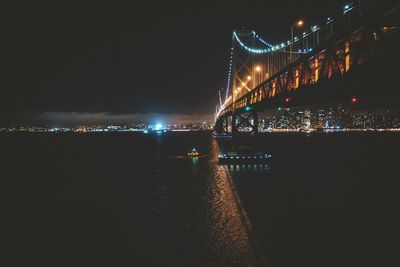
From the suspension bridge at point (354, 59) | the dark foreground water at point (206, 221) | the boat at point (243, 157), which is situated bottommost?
the dark foreground water at point (206, 221)

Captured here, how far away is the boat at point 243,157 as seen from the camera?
158 ft

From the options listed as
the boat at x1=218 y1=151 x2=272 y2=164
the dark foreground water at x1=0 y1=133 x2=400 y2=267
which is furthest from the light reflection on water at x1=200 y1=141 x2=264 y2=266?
the boat at x1=218 y1=151 x2=272 y2=164

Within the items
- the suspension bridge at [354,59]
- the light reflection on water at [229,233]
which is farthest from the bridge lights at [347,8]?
the light reflection on water at [229,233]

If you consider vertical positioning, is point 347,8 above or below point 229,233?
above

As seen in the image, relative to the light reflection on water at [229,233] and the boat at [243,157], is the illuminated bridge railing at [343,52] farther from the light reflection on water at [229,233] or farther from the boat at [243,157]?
the boat at [243,157]

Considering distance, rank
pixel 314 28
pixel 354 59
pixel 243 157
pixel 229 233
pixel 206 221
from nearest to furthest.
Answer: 1. pixel 354 59
2. pixel 229 233
3. pixel 206 221
4. pixel 314 28
5. pixel 243 157

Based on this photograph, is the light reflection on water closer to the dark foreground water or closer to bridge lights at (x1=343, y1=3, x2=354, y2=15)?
the dark foreground water

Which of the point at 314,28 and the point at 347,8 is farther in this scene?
the point at 314,28

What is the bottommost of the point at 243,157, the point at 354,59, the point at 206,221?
the point at 206,221

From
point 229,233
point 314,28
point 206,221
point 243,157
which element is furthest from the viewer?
point 243,157

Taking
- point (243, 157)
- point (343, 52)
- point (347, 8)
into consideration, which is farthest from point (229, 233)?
point (243, 157)

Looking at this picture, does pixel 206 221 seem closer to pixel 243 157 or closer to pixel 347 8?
pixel 347 8

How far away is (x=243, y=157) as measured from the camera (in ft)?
158

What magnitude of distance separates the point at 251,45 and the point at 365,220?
42.3 metres
